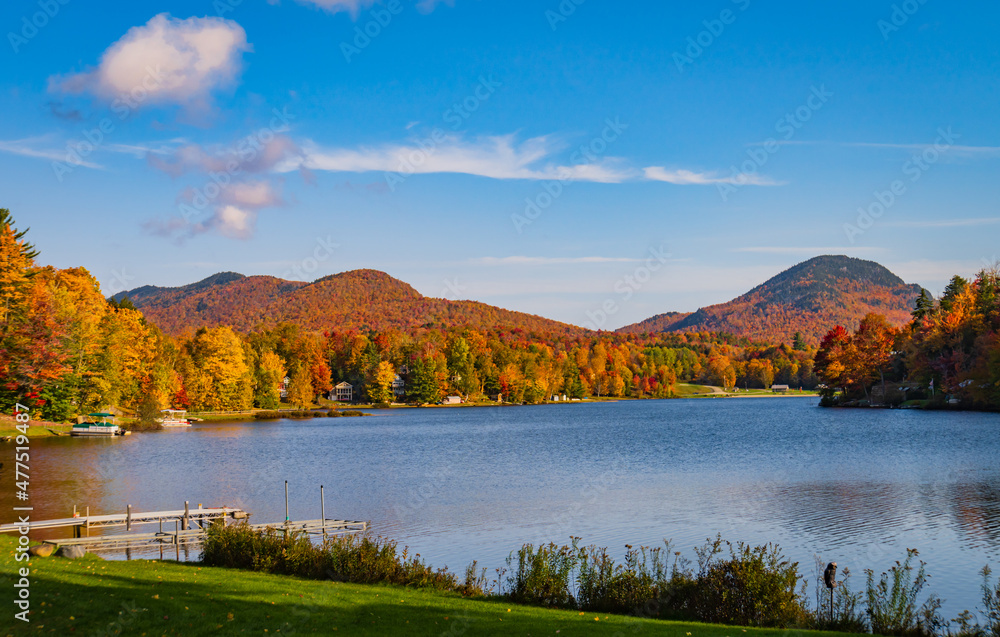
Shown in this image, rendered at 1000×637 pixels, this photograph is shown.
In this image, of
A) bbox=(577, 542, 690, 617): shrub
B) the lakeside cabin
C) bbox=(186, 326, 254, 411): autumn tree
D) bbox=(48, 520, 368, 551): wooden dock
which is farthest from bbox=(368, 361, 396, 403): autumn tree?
bbox=(577, 542, 690, 617): shrub

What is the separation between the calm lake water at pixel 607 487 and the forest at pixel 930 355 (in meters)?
21.4

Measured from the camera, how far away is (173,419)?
8050 centimetres

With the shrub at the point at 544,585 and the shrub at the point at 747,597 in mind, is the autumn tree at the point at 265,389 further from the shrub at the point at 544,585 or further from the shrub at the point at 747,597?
the shrub at the point at 747,597

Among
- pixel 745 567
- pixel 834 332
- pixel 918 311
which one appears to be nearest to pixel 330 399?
pixel 834 332

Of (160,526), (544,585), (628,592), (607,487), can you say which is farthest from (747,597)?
(607,487)

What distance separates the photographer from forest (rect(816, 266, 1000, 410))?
78750 mm

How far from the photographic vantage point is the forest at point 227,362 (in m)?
37.5

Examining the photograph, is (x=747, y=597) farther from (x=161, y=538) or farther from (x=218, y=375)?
(x=218, y=375)

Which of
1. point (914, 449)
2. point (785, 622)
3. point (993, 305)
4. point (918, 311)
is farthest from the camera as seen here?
point (918, 311)

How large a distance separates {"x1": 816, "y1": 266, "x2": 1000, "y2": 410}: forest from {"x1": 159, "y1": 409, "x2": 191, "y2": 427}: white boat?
281 ft

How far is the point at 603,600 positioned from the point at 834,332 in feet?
347

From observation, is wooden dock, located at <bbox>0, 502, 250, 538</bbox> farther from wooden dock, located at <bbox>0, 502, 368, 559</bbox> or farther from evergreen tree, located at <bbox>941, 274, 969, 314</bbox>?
evergreen tree, located at <bbox>941, 274, 969, 314</bbox>

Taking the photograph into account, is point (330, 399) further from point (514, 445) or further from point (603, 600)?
point (603, 600)

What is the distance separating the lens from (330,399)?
143750mm
